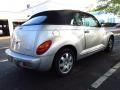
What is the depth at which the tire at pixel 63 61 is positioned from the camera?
4.62 m

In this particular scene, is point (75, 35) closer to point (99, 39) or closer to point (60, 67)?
point (60, 67)

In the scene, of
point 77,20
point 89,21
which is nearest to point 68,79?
point 77,20

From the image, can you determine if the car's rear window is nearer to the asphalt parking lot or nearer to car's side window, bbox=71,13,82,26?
car's side window, bbox=71,13,82,26

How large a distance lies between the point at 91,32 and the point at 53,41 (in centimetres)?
165

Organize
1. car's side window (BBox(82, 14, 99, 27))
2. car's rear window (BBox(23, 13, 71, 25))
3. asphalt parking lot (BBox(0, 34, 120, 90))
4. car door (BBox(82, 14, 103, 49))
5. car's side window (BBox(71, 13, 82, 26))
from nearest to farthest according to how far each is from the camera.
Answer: asphalt parking lot (BBox(0, 34, 120, 90))
car's rear window (BBox(23, 13, 71, 25))
car's side window (BBox(71, 13, 82, 26))
car door (BBox(82, 14, 103, 49))
car's side window (BBox(82, 14, 99, 27))

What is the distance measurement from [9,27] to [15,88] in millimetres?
24230

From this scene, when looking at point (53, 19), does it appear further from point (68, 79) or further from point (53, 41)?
point (68, 79)

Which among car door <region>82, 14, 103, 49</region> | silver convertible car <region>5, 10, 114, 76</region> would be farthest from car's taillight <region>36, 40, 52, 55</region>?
car door <region>82, 14, 103, 49</region>

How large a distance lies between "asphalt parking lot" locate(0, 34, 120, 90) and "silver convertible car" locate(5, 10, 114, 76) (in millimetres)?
350

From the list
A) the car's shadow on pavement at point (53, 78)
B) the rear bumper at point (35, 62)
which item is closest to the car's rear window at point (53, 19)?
the rear bumper at point (35, 62)

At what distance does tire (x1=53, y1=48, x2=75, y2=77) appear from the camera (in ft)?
15.1

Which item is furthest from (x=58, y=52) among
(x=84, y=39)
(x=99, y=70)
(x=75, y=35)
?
(x=99, y=70)

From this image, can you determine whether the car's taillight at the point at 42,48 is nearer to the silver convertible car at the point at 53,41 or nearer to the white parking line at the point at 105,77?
the silver convertible car at the point at 53,41

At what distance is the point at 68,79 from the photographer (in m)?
4.72
